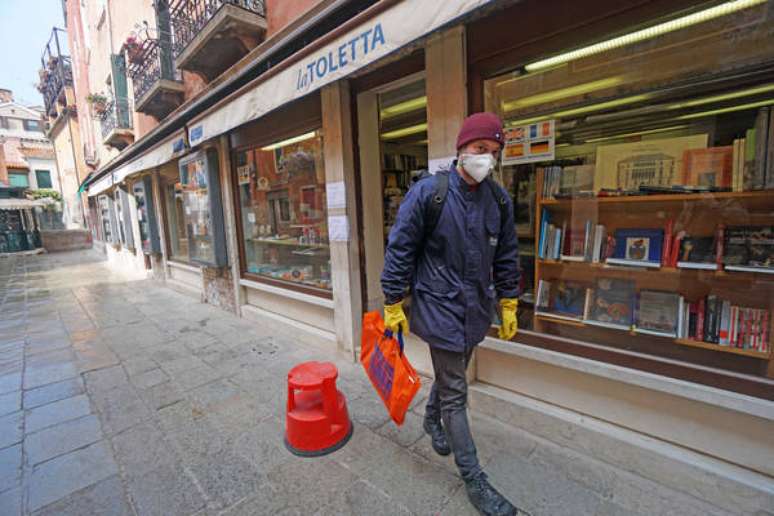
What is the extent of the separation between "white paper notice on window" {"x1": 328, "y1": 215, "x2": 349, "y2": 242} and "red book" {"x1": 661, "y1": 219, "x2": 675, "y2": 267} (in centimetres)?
258

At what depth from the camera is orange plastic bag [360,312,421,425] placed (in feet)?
6.15

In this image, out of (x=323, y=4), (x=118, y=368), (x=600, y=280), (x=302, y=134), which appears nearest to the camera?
(x=600, y=280)

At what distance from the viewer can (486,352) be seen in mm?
2752

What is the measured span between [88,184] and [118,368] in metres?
15.2

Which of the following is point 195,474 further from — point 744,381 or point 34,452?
point 744,381

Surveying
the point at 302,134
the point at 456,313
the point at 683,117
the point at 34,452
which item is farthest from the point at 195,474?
the point at 683,117

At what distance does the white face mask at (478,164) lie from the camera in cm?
177

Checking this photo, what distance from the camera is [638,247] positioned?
2371 millimetres

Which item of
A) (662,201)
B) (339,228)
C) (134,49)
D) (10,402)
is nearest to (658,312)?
(662,201)

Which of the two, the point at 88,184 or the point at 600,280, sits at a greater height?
the point at 88,184

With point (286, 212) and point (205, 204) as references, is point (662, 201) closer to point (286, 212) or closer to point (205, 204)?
point (286, 212)

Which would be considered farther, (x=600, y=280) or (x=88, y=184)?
(x=88, y=184)

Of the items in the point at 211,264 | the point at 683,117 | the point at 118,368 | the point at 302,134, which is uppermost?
the point at 302,134

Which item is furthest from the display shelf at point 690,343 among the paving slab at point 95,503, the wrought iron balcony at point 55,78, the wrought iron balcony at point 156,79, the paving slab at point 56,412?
the wrought iron balcony at point 55,78
